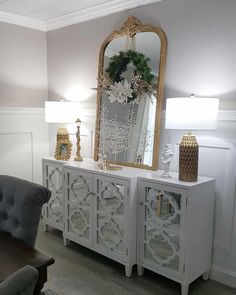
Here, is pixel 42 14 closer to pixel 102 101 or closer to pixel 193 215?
pixel 102 101

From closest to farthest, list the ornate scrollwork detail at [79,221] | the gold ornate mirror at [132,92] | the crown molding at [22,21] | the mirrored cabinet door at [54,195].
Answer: the gold ornate mirror at [132,92] < the ornate scrollwork detail at [79,221] < the mirrored cabinet door at [54,195] < the crown molding at [22,21]

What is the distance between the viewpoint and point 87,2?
3012 millimetres

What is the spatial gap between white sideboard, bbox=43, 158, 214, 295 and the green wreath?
2.44 feet

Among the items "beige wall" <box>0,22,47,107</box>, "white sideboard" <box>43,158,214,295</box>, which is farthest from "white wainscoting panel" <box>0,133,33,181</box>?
"white sideboard" <box>43,158,214,295</box>

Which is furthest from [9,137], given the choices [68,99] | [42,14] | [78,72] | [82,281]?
[82,281]

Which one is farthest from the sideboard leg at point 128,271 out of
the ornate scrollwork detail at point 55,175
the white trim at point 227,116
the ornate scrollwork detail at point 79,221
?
the white trim at point 227,116

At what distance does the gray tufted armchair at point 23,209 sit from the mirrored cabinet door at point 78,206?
1.17m

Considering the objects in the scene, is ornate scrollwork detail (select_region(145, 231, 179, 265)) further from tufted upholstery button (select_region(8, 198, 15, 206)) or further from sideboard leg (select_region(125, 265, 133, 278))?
tufted upholstery button (select_region(8, 198, 15, 206))

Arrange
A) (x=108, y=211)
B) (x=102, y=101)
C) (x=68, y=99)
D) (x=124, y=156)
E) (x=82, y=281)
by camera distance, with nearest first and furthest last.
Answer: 1. (x=82, y=281)
2. (x=108, y=211)
3. (x=124, y=156)
4. (x=102, y=101)
5. (x=68, y=99)

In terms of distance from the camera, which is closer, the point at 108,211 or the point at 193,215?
the point at 193,215

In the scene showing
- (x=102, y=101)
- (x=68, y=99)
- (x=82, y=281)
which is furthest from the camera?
(x=68, y=99)

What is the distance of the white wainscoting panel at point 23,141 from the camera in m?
3.52

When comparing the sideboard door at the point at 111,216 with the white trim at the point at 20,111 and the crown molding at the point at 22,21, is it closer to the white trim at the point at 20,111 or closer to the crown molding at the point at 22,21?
the white trim at the point at 20,111

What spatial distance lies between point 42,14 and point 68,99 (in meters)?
0.97
